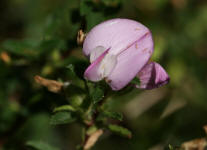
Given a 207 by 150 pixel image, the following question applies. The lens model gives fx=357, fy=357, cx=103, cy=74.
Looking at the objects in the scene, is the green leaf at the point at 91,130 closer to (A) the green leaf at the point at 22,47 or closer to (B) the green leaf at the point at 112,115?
(B) the green leaf at the point at 112,115

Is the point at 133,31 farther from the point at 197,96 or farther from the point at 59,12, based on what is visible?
the point at 197,96

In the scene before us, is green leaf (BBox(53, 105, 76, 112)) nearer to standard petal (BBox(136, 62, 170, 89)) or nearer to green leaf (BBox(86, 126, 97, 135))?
green leaf (BBox(86, 126, 97, 135))

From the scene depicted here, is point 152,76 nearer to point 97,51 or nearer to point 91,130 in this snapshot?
point 97,51

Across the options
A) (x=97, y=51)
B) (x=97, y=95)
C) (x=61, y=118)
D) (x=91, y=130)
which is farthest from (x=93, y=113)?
(x=97, y=51)

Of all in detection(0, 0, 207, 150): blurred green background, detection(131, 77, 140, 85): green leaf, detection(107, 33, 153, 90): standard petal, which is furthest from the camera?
detection(0, 0, 207, 150): blurred green background

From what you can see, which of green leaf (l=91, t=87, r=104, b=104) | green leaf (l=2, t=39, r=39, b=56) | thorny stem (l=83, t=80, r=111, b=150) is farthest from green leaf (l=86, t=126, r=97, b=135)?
green leaf (l=2, t=39, r=39, b=56)

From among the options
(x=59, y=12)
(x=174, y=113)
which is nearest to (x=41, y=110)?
(x=59, y=12)

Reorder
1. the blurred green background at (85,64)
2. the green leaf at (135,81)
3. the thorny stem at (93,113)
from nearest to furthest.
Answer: the green leaf at (135,81) → the thorny stem at (93,113) → the blurred green background at (85,64)

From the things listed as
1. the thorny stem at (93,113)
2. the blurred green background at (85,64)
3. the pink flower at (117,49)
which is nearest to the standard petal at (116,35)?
the pink flower at (117,49)
